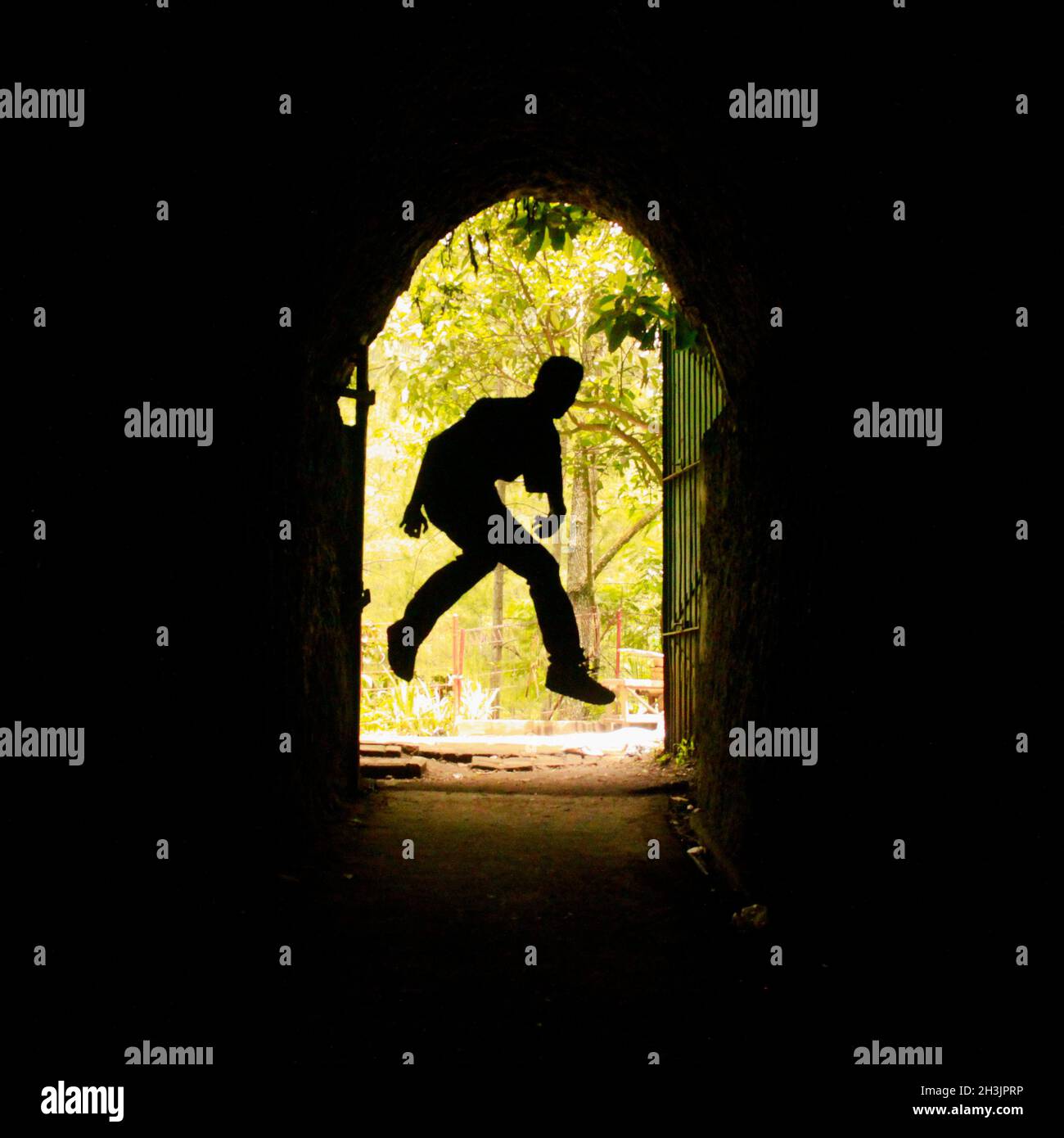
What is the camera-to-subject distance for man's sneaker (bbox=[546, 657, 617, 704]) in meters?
5.89

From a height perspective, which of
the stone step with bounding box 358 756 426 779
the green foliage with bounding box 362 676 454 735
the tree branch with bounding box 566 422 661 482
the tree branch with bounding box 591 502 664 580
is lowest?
the green foliage with bounding box 362 676 454 735

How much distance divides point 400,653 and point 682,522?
2636 mm

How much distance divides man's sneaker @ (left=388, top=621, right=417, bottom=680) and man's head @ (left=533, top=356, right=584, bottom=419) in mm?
A: 1781

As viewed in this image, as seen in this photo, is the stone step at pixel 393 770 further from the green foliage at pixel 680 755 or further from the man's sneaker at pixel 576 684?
the green foliage at pixel 680 755

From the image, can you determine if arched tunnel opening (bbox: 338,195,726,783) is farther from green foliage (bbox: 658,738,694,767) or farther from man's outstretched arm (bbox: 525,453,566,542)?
man's outstretched arm (bbox: 525,453,566,542)

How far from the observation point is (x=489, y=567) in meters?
5.80

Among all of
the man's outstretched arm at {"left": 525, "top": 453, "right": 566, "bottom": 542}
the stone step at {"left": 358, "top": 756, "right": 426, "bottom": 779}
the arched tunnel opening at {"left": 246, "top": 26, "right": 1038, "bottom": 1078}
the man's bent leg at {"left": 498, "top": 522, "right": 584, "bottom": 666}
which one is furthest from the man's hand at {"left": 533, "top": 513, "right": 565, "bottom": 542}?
the stone step at {"left": 358, "top": 756, "right": 426, "bottom": 779}

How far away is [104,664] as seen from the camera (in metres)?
2.48

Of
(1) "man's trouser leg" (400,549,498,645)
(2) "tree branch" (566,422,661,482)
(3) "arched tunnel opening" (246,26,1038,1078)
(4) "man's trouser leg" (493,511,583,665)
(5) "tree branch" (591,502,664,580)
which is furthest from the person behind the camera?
(5) "tree branch" (591,502,664,580)

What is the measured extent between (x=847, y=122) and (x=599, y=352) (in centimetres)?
1100

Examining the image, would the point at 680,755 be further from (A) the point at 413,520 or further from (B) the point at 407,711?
(B) the point at 407,711

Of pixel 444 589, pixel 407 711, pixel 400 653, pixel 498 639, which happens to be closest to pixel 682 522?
pixel 444 589

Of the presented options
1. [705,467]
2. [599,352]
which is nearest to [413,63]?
[705,467]

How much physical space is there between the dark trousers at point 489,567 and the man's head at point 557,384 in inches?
28.1
